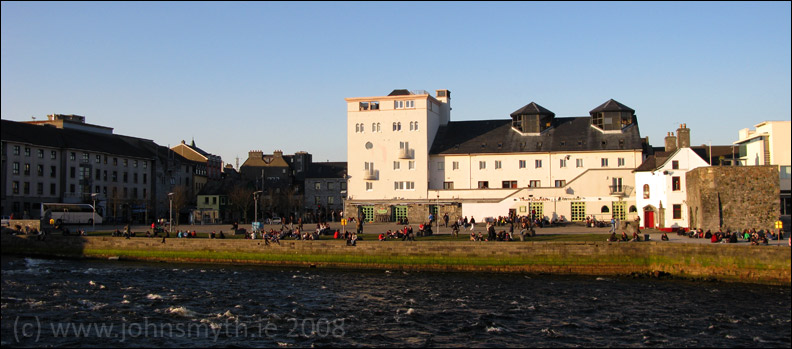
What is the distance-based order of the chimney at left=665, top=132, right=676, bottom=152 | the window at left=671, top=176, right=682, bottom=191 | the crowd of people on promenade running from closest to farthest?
the crowd of people on promenade, the window at left=671, top=176, right=682, bottom=191, the chimney at left=665, top=132, right=676, bottom=152

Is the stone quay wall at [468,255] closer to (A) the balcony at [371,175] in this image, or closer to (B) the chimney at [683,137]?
(B) the chimney at [683,137]

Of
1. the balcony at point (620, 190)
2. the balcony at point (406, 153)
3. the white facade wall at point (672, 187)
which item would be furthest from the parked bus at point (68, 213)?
the white facade wall at point (672, 187)

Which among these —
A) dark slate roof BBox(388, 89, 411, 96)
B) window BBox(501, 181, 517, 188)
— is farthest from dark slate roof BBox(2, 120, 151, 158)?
window BBox(501, 181, 517, 188)

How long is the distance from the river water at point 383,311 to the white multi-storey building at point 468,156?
30.6 metres

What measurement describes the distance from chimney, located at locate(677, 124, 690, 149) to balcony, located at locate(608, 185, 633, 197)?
9.79 meters

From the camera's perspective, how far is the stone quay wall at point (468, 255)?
35750mm

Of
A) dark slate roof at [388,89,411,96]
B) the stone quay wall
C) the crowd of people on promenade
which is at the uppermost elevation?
dark slate roof at [388,89,411,96]

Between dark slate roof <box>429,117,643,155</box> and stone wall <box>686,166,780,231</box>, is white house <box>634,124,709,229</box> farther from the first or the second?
dark slate roof <box>429,117,643,155</box>

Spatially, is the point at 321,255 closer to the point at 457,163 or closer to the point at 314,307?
the point at 314,307

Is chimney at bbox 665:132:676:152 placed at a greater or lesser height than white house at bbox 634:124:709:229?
greater

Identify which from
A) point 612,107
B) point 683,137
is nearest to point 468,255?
point 683,137

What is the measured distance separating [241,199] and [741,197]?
61.4 m

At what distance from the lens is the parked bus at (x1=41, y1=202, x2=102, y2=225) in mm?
66500

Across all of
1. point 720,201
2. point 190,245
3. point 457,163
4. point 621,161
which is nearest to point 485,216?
point 457,163
